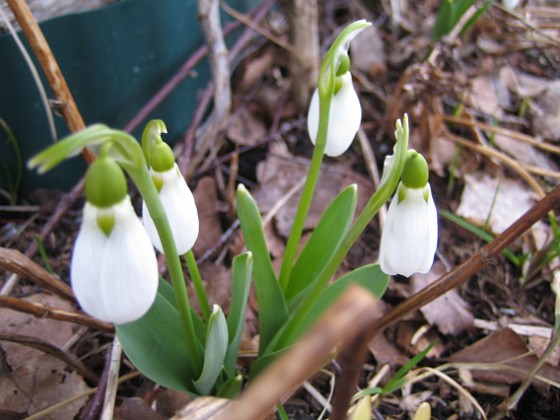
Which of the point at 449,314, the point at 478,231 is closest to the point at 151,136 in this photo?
the point at 449,314

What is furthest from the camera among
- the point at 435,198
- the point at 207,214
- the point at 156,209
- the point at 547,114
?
the point at 547,114

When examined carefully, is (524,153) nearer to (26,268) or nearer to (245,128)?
(245,128)

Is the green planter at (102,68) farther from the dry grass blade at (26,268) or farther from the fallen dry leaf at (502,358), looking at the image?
the fallen dry leaf at (502,358)

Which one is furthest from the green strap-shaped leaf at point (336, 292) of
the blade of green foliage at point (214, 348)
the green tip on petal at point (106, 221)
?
the green tip on petal at point (106, 221)

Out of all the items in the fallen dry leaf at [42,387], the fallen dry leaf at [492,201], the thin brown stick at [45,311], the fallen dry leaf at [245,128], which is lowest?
the fallen dry leaf at [492,201]

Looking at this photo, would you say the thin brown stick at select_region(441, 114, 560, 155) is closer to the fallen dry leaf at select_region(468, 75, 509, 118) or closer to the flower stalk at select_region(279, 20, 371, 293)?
the fallen dry leaf at select_region(468, 75, 509, 118)

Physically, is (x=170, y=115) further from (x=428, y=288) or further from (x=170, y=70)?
(x=428, y=288)
